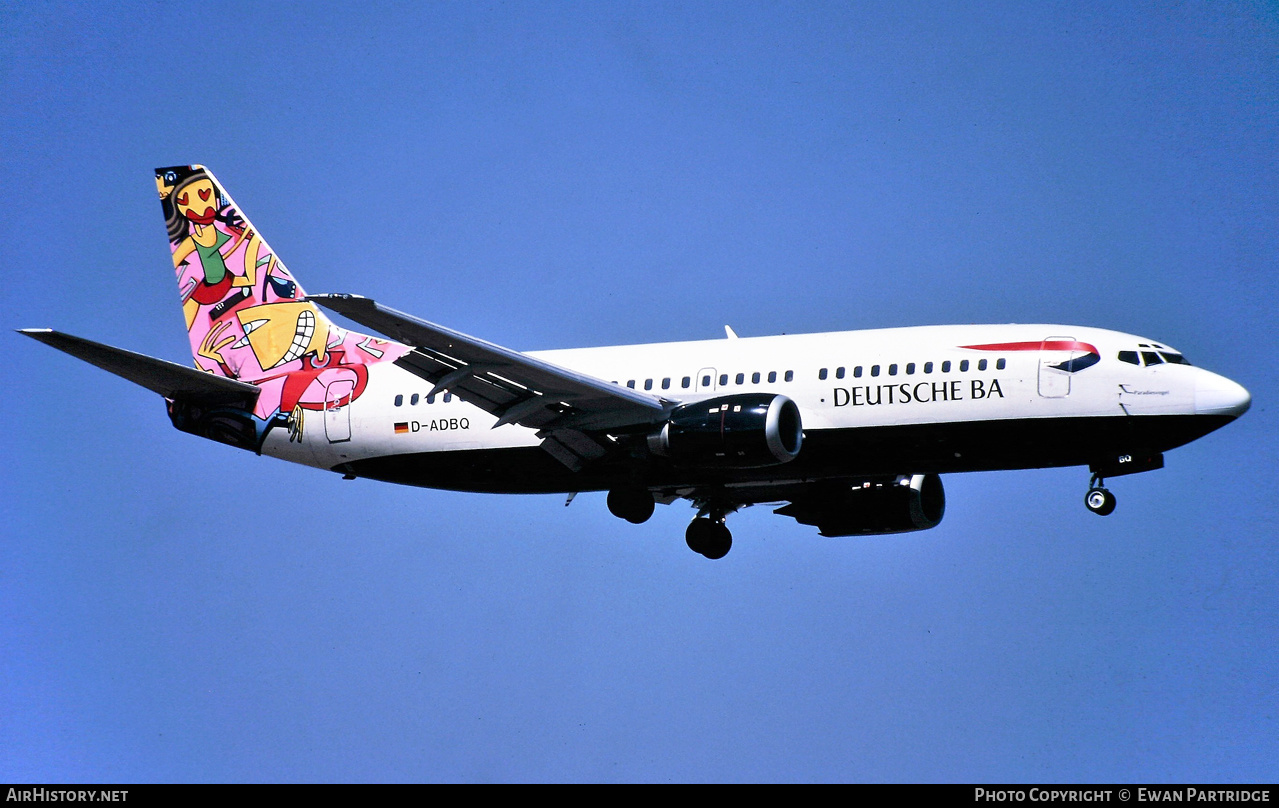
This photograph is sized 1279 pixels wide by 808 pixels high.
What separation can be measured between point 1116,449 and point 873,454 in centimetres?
519

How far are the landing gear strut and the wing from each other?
940cm

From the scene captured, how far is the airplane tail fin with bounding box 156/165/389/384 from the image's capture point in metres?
43.5

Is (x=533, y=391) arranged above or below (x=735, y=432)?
above

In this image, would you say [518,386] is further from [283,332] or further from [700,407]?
[283,332]

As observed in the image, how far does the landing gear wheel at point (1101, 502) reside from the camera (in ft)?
119

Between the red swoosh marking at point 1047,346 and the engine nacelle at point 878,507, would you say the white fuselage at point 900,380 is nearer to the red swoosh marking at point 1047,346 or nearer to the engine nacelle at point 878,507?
the red swoosh marking at point 1047,346

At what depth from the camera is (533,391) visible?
1485 inches

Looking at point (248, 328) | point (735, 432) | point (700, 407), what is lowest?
point (735, 432)

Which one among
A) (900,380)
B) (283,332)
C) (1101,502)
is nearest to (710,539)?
(900,380)

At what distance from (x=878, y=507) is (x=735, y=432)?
731 cm

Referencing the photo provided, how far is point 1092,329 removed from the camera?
3662 cm

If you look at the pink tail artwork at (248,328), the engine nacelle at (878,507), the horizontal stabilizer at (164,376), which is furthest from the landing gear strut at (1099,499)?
the horizontal stabilizer at (164,376)

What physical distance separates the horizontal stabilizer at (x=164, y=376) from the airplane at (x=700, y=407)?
0.23ft
